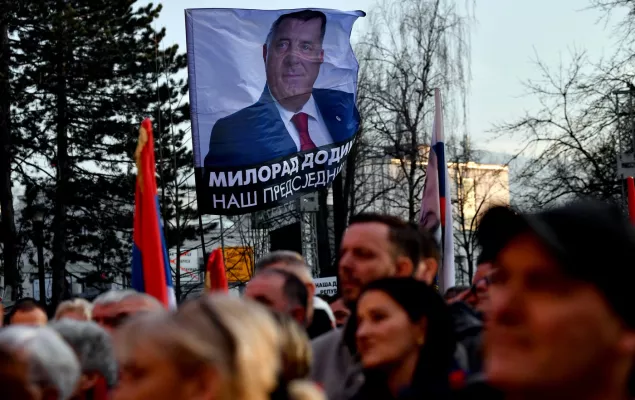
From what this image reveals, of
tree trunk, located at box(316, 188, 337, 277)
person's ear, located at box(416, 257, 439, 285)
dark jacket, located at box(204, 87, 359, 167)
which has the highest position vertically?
dark jacket, located at box(204, 87, 359, 167)

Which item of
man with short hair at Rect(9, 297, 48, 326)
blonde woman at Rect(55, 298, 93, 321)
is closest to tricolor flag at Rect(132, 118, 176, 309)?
blonde woman at Rect(55, 298, 93, 321)

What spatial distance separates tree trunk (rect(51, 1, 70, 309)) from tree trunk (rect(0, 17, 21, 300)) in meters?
1.51

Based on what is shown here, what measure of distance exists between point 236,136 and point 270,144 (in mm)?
487

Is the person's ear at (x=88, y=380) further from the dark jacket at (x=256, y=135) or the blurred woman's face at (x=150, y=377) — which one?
the dark jacket at (x=256, y=135)

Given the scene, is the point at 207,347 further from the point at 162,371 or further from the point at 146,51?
the point at 146,51

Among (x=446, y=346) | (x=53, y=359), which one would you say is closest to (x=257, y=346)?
(x=53, y=359)

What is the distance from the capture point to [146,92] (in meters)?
30.1

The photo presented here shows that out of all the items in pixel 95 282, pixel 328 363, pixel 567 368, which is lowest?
pixel 95 282

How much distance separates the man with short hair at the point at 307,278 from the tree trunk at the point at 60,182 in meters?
20.7

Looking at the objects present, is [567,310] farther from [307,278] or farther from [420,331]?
[307,278]

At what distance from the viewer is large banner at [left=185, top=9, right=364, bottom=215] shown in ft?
38.6

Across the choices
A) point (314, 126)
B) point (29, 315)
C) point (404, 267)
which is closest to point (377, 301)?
point (404, 267)

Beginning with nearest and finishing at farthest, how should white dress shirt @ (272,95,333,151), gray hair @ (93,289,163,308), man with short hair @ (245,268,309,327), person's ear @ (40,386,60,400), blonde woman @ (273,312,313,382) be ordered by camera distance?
blonde woman @ (273,312,313,382), person's ear @ (40,386,60,400), man with short hair @ (245,268,309,327), gray hair @ (93,289,163,308), white dress shirt @ (272,95,333,151)

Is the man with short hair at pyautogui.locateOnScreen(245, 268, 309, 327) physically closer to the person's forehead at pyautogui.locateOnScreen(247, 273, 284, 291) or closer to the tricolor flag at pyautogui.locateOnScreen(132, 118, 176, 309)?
the person's forehead at pyautogui.locateOnScreen(247, 273, 284, 291)
